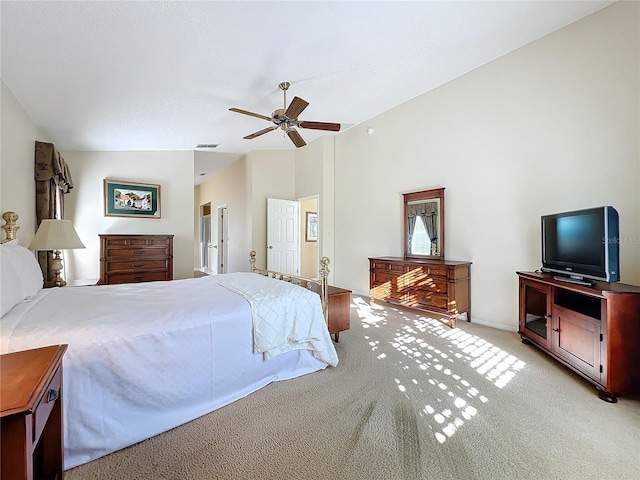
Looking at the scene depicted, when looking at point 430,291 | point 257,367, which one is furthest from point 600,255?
point 257,367

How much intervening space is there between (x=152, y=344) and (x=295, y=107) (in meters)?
2.38

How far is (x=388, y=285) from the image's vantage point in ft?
13.8

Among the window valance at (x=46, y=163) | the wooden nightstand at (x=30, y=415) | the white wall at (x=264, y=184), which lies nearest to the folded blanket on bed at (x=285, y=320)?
the wooden nightstand at (x=30, y=415)

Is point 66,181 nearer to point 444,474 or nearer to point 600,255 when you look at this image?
point 444,474

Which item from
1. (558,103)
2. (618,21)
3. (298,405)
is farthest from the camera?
(558,103)

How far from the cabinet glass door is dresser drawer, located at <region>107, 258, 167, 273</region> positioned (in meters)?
4.91

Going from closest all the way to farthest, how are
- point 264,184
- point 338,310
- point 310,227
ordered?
point 338,310
point 264,184
point 310,227

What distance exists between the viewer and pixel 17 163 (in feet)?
9.37

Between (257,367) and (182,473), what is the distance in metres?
0.74

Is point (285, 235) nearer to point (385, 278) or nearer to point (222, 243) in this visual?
point (222, 243)

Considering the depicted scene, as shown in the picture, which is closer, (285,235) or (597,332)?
(597,332)

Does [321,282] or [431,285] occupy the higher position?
[321,282]

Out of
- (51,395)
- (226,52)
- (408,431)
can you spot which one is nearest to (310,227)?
(226,52)

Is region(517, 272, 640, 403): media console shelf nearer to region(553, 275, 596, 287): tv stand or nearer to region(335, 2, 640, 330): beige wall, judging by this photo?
region(553, 275, 596, 287): tv stand
